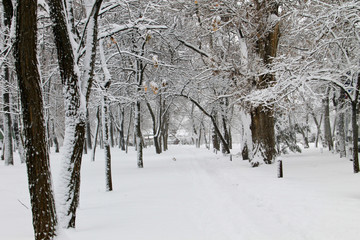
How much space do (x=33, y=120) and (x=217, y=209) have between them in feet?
17.3

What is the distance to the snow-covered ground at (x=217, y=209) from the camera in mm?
5656

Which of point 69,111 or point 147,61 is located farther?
point 147,61

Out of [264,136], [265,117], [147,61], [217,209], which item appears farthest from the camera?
[265,117]

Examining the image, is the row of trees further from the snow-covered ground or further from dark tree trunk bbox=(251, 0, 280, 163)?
the snow-covered ground

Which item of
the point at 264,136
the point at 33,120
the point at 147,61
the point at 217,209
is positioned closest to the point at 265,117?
the point at 264,136

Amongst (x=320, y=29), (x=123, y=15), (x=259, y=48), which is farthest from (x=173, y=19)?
(x=320, y=29)

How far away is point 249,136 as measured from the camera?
1528 cm

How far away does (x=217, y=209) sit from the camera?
25.4 ft

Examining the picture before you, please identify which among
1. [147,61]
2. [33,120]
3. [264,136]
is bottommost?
[264,136]

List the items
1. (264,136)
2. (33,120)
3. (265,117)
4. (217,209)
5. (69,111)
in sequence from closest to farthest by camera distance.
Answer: (33,120) < (69,111) < (217,209) < (264,136) < (265,117)

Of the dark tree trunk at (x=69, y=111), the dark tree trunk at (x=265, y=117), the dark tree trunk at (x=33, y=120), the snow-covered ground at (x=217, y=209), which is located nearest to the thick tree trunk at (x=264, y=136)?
the dark tree trunk at (x=265, y=117)

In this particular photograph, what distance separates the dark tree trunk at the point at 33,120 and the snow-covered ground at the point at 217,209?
547mm

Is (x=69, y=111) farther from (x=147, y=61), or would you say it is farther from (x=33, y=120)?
(x=147, y=61)

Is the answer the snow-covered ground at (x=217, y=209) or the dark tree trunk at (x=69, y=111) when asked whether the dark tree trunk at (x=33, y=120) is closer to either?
the snow-covered ground at (x=217, y=209)
